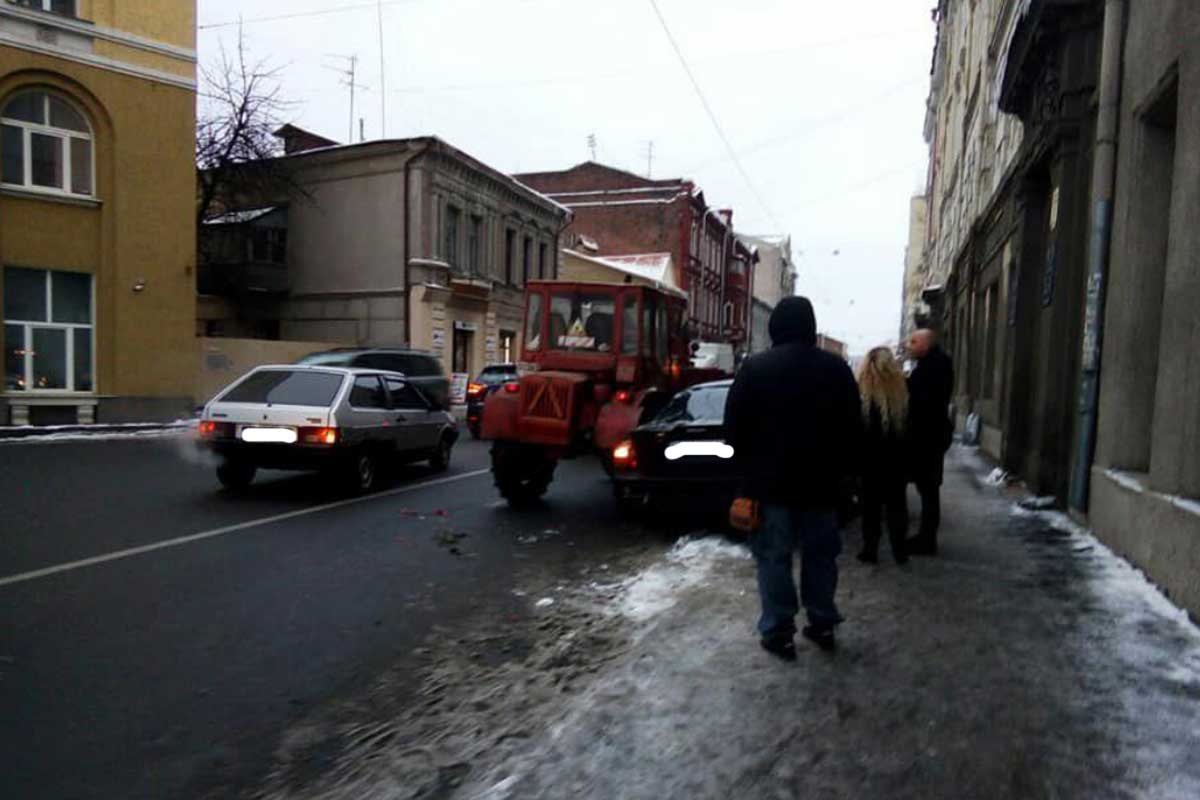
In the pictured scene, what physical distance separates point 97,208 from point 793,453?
20.1m

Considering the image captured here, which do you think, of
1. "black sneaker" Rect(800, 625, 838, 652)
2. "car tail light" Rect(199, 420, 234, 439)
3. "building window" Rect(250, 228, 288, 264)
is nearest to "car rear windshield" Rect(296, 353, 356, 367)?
"car tail light" Rect(199, 420, 234, 439)

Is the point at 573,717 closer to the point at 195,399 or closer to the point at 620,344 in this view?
the point at 620,344

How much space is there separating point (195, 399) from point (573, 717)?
2102 centimetres

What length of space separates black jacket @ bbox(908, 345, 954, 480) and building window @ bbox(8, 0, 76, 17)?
2006 cm

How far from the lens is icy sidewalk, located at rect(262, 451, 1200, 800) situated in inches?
129

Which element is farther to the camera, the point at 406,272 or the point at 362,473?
the point at 406,272

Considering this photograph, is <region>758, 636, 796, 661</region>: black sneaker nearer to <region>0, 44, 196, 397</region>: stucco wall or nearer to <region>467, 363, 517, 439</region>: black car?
<region>467, 363, 517, 439</region>: black car

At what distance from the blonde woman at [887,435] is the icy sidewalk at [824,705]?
0.69m

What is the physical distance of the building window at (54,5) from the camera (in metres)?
18.5

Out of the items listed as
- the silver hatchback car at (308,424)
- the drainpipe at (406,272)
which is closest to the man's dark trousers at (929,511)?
the silver hatchback car at (308,424)

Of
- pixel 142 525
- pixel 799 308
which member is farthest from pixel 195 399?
pixel 799 308

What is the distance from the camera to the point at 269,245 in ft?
102

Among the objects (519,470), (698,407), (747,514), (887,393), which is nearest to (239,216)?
(519,470)

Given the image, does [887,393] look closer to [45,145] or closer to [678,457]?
[678,457]
